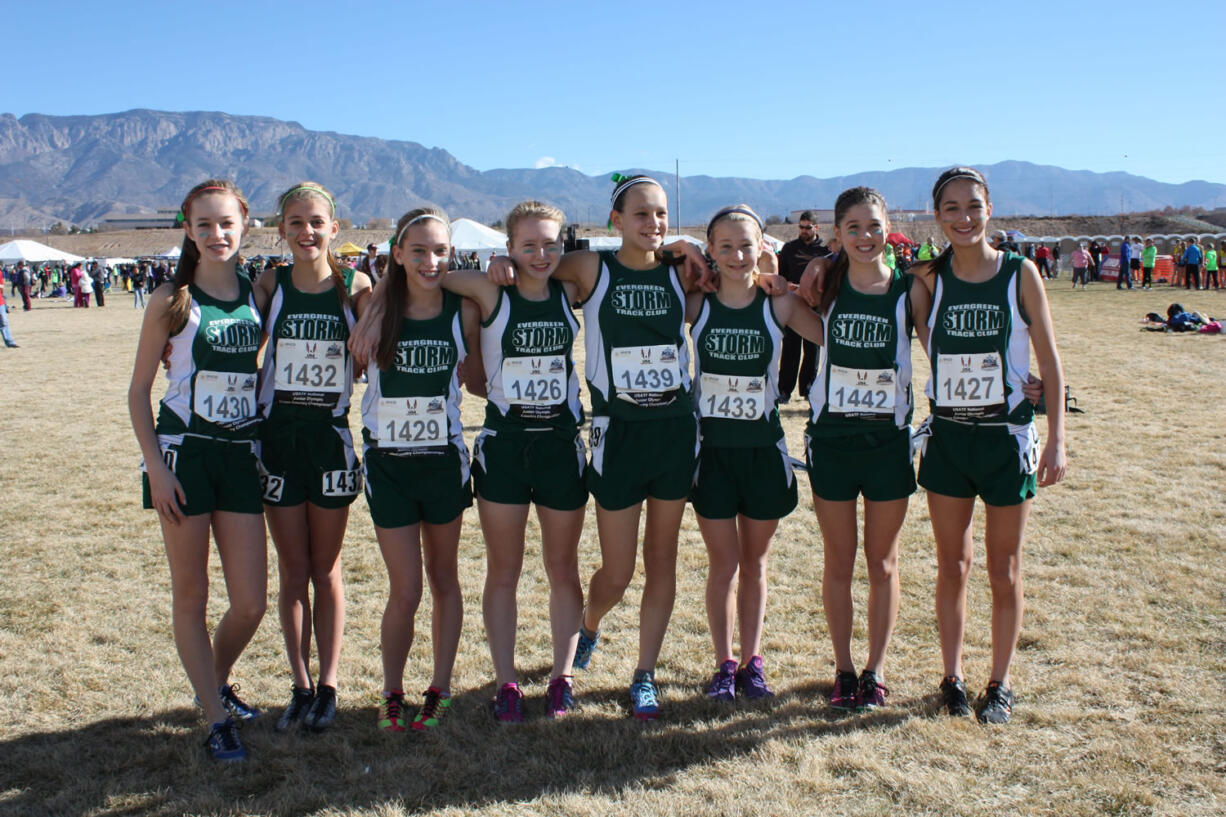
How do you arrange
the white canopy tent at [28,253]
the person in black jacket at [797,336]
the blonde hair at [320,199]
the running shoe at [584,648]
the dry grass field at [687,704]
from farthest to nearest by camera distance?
the white canopy tent at [28,253] < the person in black jacket at [797,336] < the running shoe at [584,648] < the blonde hair at [320,199] < the dry grass field at [687,704]

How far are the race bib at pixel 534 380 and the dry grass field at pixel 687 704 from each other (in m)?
1.31

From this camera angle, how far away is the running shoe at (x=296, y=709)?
3547 mm

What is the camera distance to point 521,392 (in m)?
3.41

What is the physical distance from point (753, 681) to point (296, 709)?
1915mm

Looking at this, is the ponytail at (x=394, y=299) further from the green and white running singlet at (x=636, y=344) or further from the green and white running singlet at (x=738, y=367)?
the green and white running singlet at (x=738, y=367)

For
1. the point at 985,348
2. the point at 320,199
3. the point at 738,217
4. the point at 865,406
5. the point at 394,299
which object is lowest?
the point at 865,406

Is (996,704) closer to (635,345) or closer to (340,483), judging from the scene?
(635,345)

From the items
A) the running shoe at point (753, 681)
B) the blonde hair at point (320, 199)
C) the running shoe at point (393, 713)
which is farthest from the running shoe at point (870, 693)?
the blonde hair at point (320, 199)

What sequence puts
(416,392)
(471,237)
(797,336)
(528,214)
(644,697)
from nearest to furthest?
1. (416,392)
2. (528,214)
3. (644,697)
4. (797,336)
5. (471,237)

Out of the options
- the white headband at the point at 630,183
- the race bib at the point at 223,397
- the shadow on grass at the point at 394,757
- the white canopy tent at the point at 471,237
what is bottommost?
the shadow on grass at the point at 394,757

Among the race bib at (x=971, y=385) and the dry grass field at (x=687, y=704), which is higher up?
the race bib at (x=971, y=385)

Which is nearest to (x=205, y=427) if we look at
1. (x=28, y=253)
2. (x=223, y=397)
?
(x=223, y=397)

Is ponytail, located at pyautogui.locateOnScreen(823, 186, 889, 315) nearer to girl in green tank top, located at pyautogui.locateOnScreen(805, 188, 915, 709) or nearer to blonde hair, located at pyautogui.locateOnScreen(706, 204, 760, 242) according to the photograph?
girl in green tank top, located at pyautogui.locateOnScreen(805, 188, 915, 709)

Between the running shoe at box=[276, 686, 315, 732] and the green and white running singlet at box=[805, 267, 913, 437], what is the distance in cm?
240
